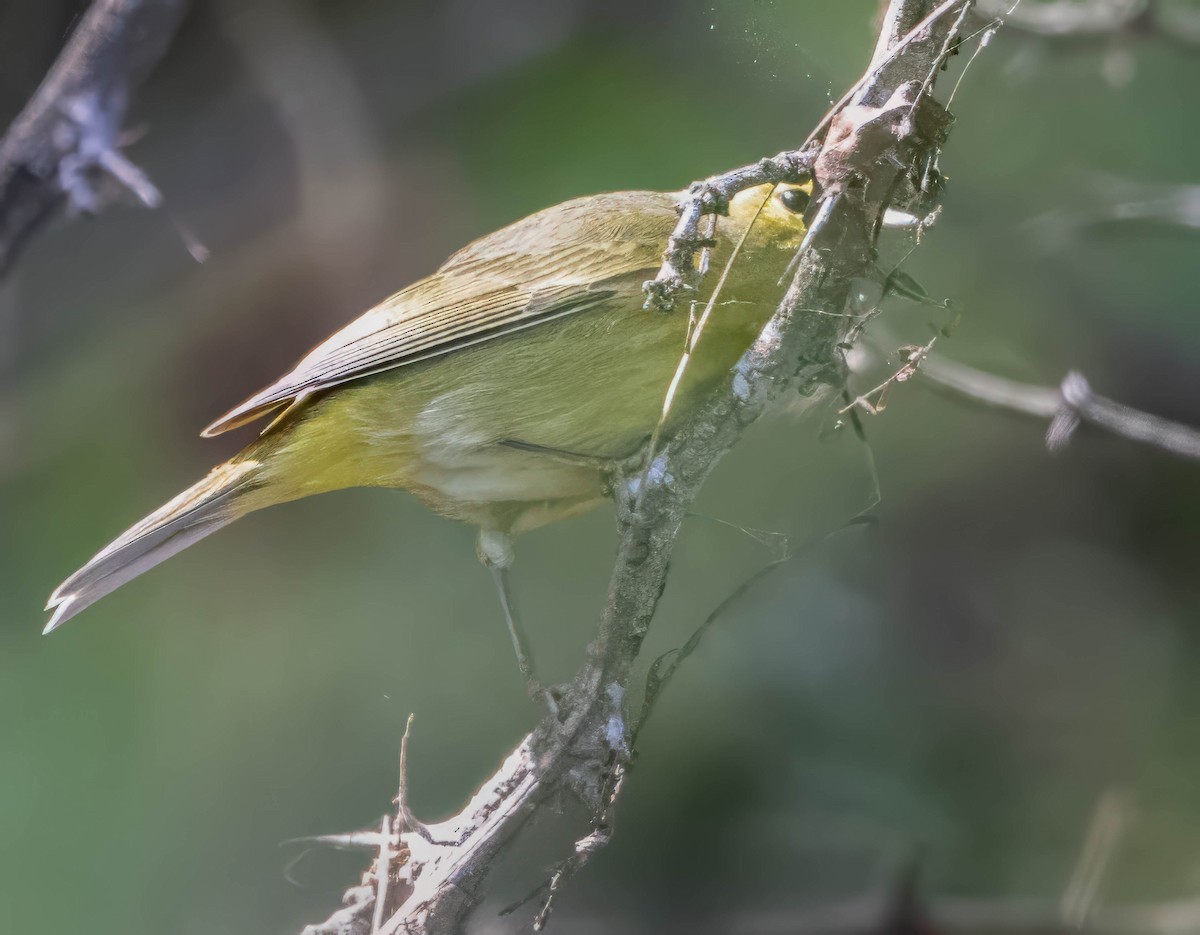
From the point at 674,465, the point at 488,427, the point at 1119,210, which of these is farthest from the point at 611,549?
the point at 1119,210

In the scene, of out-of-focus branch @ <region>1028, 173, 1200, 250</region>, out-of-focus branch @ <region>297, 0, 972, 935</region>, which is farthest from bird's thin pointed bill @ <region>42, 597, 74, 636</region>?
out-of-focus branch @ <region>1028, 173, 1200, 250</region>

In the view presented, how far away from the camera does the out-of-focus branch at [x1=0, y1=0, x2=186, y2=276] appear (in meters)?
1.32

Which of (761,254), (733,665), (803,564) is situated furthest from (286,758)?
(761,254)

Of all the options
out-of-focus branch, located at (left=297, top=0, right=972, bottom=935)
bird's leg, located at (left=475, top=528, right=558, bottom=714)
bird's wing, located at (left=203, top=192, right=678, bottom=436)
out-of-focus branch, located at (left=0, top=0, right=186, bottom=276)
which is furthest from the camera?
out-of-focus branch, located at (left=0, top=0, right=186, bottom=276)

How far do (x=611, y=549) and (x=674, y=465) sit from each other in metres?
0.13

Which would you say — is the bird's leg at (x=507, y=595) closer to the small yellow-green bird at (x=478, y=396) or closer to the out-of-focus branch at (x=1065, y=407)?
the small yellow-green bird at (x=478, y=396)

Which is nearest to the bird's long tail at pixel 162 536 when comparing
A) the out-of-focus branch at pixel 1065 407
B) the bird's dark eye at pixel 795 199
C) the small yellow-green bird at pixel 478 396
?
the small yellow-green bird at pixel 478 396

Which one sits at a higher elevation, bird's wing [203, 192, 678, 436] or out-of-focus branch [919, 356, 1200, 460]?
bird's wing [203, 192, 678, 436]

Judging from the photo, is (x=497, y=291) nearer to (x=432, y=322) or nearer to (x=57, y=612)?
(x=432, y=322)

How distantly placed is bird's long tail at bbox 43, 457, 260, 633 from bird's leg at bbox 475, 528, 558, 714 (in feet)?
1.02

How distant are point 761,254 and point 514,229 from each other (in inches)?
12.5

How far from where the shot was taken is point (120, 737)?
1.21 m

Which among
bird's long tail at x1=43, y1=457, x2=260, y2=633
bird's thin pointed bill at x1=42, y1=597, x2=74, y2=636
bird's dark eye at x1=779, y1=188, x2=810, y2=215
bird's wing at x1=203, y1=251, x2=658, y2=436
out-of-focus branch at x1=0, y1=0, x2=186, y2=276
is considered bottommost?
bird's thin pointed bill at x1=42, y1=597, x2=74, y2=636

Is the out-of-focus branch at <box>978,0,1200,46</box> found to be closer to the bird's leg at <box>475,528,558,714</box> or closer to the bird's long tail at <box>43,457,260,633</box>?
the bird's leg at <box>475,528,558,714</box>
